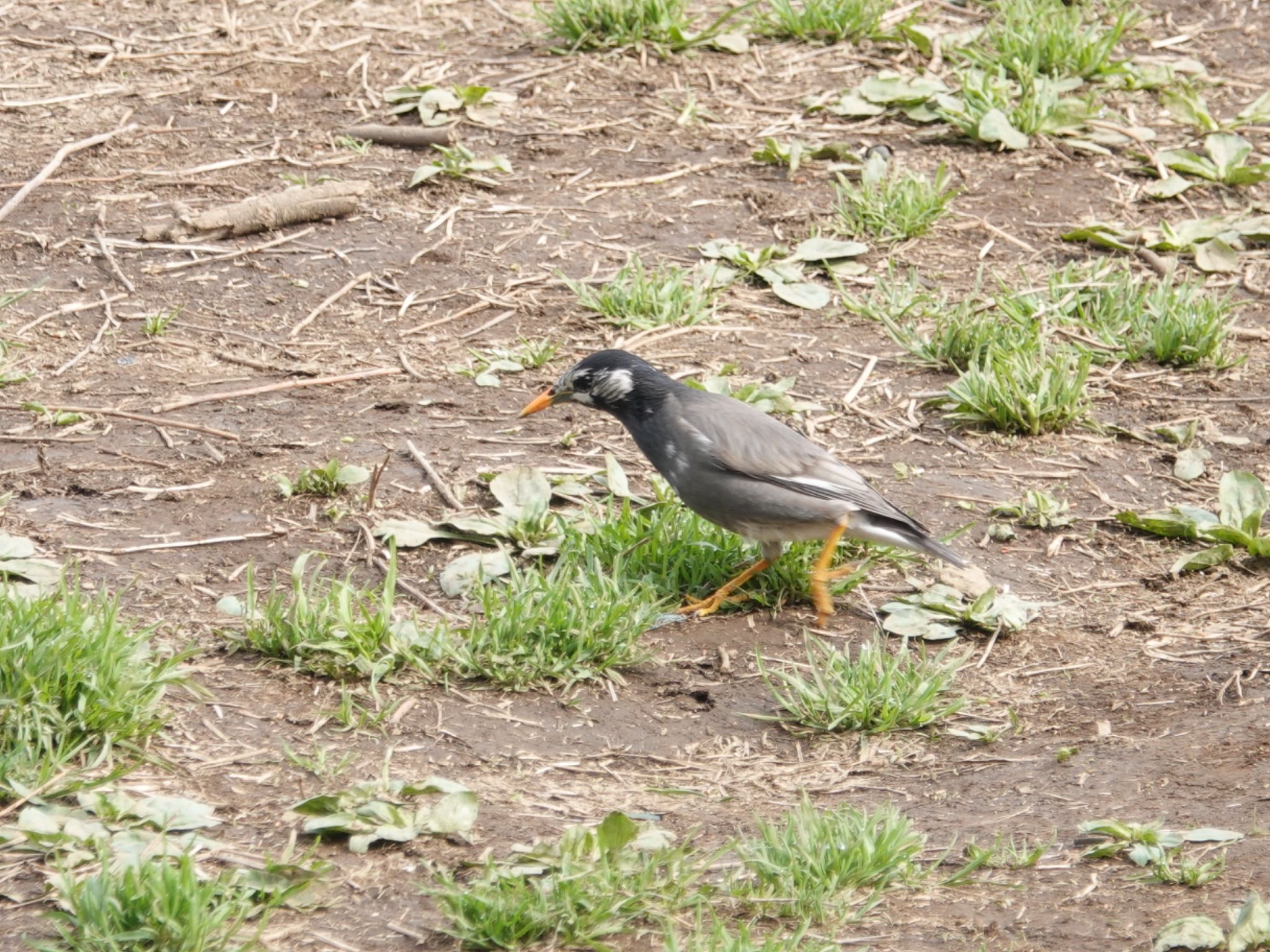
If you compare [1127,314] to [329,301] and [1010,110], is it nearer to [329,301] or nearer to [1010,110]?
[1010,110]

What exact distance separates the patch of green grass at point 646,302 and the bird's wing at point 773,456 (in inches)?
57.2

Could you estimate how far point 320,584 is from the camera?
514cm

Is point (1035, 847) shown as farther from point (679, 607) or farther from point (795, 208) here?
point (795, 208)

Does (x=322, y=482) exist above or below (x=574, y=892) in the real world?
below

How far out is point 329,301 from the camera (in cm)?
711

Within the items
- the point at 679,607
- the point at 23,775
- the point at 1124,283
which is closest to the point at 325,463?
the point at 679,607

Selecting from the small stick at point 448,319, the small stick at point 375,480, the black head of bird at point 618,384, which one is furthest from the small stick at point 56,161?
the black head of bird at point 618,384

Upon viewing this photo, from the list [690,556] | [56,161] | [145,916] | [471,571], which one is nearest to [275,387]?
[471,571]

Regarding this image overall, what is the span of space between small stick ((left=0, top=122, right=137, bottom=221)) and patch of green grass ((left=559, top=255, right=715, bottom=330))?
106 inches

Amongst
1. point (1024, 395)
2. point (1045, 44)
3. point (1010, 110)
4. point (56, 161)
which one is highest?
point (1045, 44)

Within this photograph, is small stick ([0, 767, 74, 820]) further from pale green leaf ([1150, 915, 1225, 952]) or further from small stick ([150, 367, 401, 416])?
pale green leaf ([1150, 915, 1225, 952])

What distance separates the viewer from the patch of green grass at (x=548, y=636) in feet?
15.5

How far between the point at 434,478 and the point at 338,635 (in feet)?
4.27

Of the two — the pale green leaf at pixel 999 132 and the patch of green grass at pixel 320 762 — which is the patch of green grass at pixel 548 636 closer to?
the patch of green grass at pixel 320 762
